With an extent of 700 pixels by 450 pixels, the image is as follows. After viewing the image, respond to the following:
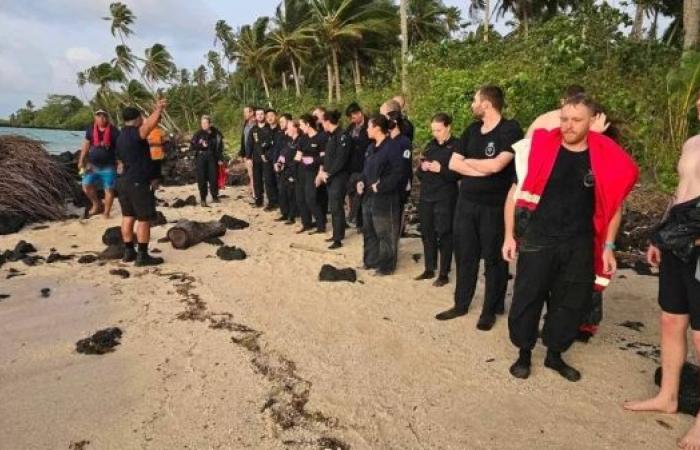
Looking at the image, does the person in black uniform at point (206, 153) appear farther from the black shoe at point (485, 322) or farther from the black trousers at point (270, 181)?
the black shoe at point (485, 322)

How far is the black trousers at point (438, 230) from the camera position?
573 centimetres

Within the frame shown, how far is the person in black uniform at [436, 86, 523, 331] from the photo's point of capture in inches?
162

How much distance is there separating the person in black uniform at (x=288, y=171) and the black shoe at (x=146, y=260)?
2.85 metres

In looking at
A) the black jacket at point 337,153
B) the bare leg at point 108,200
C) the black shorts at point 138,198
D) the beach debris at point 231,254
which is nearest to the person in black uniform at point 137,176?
the black shorts at point 138,198

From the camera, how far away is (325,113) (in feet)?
26.3

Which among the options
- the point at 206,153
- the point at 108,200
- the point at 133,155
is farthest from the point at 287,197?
the point at 133,155

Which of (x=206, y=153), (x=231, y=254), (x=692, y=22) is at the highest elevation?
(x=692, y=22)

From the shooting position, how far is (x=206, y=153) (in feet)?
36.5

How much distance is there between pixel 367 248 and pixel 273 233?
2.67 metres

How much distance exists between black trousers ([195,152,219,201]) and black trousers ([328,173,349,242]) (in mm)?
4370

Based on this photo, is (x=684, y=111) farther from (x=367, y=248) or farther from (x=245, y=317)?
(x=245, y=317)

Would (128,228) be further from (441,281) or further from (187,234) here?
(441,281)

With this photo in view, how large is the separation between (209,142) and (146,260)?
15.5ft

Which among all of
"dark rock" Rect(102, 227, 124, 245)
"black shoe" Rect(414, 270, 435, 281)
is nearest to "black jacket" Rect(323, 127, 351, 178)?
"black shoe" Rect(414, 270, 435, 281)
